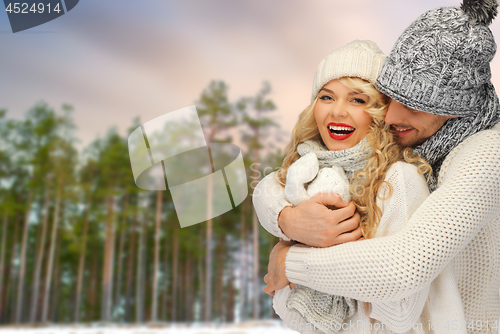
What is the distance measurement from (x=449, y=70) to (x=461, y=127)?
16cm

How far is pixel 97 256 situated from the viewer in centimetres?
784

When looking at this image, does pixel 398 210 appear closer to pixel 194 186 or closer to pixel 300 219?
pixel 300 219

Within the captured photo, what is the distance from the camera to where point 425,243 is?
809 mm

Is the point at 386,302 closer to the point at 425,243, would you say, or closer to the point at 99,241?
the point at 425,243

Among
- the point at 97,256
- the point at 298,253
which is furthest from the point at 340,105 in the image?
the point at 97,256

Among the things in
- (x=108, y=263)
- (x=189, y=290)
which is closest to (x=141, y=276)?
(x=108, y=263)

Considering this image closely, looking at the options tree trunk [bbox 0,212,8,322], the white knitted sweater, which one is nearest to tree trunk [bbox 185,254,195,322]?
tree trunk [bbox 0,212,8,322]

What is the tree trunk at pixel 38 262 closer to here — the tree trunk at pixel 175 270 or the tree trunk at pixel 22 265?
the tree trunk at pixel 22 265

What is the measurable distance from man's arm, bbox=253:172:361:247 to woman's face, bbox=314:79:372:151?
21 centimetres

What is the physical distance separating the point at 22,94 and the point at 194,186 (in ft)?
14.5

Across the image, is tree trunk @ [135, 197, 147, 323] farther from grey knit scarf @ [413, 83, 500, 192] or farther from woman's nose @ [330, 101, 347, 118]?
grey knit scarf @ [413, 83, 500, 192]

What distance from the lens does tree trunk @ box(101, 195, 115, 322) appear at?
736 cm

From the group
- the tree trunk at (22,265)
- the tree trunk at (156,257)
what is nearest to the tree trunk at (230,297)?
the tree trunk at (156,257)

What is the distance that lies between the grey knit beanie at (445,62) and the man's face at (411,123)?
5 centimetres
